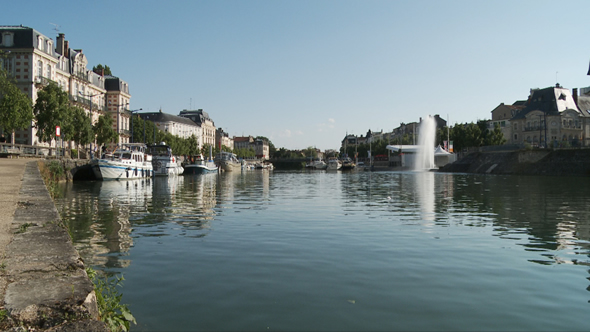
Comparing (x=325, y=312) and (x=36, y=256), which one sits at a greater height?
(x=36, y=256)

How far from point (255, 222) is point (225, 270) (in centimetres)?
716

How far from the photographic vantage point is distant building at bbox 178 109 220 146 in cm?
17950

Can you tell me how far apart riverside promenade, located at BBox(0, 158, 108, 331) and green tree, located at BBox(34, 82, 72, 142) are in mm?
47644

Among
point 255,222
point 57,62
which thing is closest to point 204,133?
point 57,62

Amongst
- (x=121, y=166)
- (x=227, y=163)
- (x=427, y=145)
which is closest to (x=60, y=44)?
(x=121, y=166)

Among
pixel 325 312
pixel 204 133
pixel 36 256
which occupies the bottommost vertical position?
pixel 325 312

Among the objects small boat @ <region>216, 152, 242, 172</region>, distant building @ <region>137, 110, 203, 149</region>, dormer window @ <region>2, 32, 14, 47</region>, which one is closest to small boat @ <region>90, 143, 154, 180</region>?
dormer window @ <region>2, 32, 14, 47</region>

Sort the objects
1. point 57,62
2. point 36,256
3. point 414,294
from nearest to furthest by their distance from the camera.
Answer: point 36,256 → point 414,294 → point 57,62

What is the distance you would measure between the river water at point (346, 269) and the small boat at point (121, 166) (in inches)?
1158

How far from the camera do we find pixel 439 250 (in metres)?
11.3

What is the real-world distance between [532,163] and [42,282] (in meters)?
75.8

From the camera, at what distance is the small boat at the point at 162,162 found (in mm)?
65625

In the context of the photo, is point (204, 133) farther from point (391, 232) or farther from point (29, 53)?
point (391, 232)

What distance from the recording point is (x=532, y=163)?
7112 centimetres
